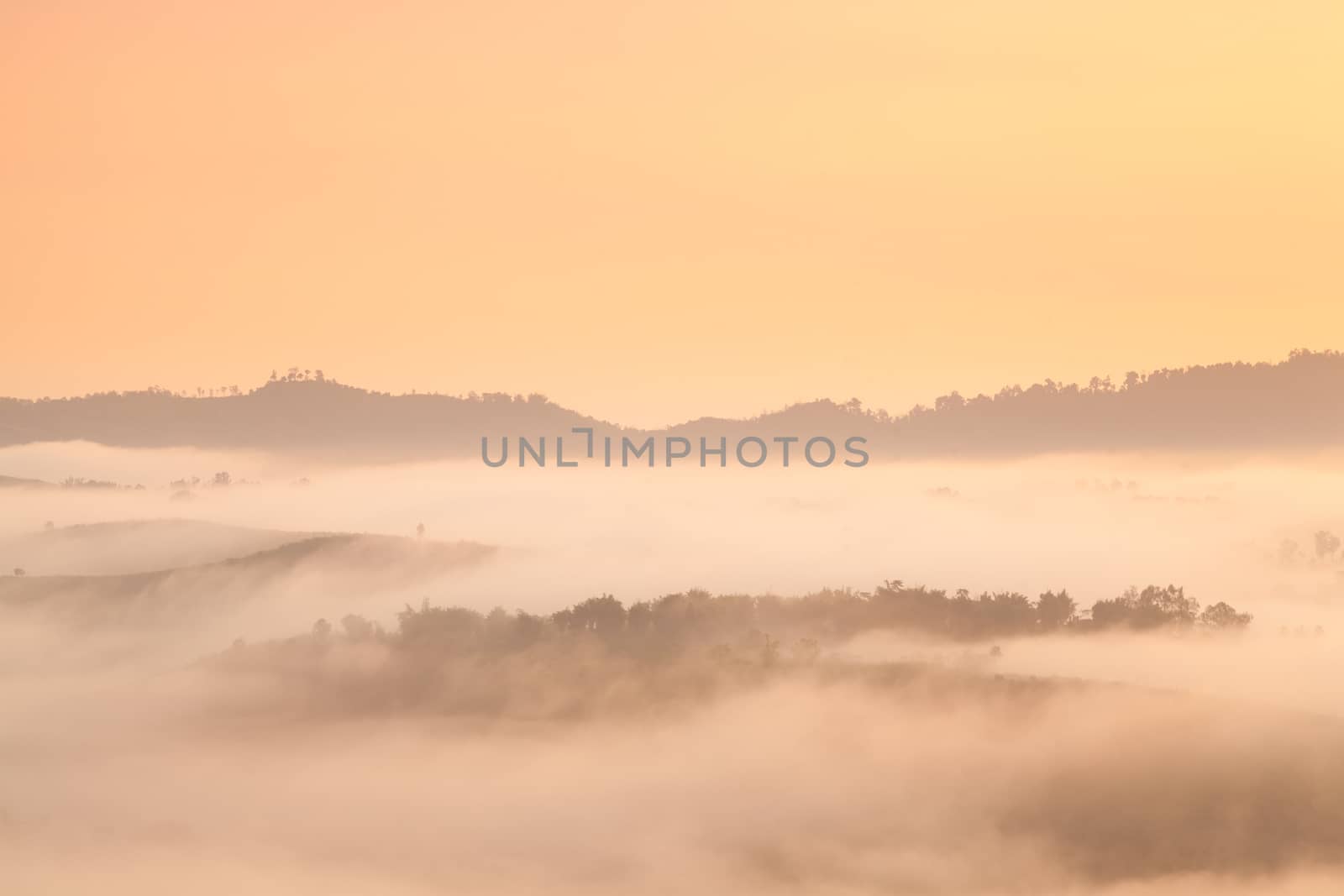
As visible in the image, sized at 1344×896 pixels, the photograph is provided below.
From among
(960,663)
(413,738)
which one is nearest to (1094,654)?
(960,663)

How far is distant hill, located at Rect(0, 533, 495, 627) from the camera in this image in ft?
571

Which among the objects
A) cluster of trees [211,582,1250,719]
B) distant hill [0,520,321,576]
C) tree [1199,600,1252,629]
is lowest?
cluster of trees [211,582,1250,719]

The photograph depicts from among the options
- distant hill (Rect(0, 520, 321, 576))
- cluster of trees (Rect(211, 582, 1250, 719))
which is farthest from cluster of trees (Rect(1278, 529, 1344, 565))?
distant hill (Rect(0, 520, 321, 576))

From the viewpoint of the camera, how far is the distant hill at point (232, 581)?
174 meters

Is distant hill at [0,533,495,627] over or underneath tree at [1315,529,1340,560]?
underneath

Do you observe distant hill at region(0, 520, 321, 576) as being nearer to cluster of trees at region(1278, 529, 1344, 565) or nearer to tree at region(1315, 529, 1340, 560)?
cluster of trees at region(1278, 529, 1344, 565)

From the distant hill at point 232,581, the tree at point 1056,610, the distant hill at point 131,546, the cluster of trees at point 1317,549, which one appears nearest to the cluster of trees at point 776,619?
the tree at point 1056,610

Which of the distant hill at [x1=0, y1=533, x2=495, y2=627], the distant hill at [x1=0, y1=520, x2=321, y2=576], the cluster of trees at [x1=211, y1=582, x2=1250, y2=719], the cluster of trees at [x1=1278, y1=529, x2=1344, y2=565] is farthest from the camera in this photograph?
the distant hill at [x1=0, y1=520, x2=321, y2=576]

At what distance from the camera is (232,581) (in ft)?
589

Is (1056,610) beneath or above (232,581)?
beneath

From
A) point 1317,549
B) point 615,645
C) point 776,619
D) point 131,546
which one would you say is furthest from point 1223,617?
point 131,546

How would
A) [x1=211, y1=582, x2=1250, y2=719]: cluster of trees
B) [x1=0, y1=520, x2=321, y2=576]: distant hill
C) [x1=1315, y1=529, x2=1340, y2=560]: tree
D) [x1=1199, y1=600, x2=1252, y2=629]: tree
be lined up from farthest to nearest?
[x1=0, y1=520, x2=321, y2=576]: distant hill < [x1=1315, y1=529, x2=1340, y2=560]: tree < [x1=211, y1=582, x2=1250, y2=719]: cluster of trees < [x1=1199, y1=600, x2=1252, y2=629]: tree

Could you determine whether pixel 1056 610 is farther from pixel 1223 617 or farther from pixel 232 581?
pixel 232 581

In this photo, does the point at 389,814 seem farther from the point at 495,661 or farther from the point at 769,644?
the point at 769,644
